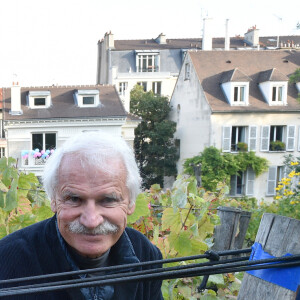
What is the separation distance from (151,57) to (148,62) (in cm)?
45

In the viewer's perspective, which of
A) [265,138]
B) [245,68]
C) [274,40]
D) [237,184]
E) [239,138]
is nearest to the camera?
[265,138]

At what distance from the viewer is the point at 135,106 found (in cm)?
2794

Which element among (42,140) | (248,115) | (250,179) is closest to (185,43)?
(248,115)

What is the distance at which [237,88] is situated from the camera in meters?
22.7

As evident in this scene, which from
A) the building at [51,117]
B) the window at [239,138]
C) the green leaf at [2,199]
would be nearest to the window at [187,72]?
the building at [51,117]

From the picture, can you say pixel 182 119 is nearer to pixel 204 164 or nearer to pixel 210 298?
pixel 204 164

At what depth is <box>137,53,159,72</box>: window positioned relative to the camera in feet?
108

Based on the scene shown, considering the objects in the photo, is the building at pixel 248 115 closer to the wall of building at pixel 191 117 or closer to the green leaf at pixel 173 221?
the wall of building at pixel 191 117

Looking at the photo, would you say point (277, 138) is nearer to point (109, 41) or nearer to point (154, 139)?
point (154, 139)

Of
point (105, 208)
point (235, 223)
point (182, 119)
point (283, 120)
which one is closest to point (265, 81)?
point (283, 120)

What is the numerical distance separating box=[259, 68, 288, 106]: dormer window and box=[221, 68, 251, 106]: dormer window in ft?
3.56

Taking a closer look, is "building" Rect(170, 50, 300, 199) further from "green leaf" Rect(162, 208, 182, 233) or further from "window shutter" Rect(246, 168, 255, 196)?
"green leaf" Rect(162, 208, 182, 233)

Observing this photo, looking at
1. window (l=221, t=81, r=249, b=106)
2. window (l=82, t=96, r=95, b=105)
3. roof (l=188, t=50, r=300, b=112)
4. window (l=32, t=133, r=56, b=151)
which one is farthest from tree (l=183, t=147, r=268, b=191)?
window (l=32, t=133, r=56, b=151)

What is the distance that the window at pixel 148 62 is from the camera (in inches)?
1299
